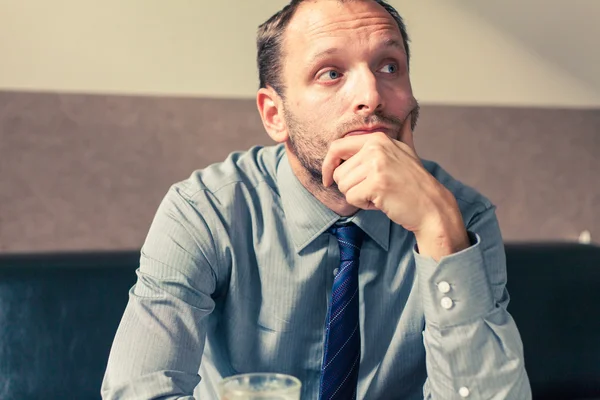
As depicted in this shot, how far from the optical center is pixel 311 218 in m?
1.37

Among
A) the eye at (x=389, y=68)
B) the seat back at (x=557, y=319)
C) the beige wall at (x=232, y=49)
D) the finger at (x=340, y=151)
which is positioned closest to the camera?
the finger at (x=340, y=151)

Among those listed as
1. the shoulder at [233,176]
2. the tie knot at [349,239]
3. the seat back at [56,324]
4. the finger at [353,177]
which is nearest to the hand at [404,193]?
the finger at [353,177]

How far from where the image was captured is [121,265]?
163 cm

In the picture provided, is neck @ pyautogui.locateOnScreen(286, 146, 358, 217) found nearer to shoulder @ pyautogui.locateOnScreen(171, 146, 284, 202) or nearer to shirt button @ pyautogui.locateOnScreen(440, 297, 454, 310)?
shoulder @ pyautogui.locateOnScreen(171, 146, 284, 202)

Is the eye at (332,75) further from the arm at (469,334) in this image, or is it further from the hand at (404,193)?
the arm at (469,334)

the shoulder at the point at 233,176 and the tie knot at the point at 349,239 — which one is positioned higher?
the shoulder at the point at 233,176

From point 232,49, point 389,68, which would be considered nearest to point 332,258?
point 389,68

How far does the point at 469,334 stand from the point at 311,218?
40 centimetres

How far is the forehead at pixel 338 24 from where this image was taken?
1.31 meters

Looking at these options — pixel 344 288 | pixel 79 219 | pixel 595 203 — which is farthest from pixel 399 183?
pixel 595 203

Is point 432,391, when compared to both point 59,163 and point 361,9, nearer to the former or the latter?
point 361,9

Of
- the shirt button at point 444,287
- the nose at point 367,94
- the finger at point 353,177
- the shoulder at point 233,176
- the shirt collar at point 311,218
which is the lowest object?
the shirt button at point 444,287

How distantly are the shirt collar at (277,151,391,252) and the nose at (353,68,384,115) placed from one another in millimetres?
226

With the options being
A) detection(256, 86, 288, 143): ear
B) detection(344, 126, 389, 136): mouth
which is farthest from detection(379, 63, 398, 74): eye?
detection(256, 86, 288, 143): ear
